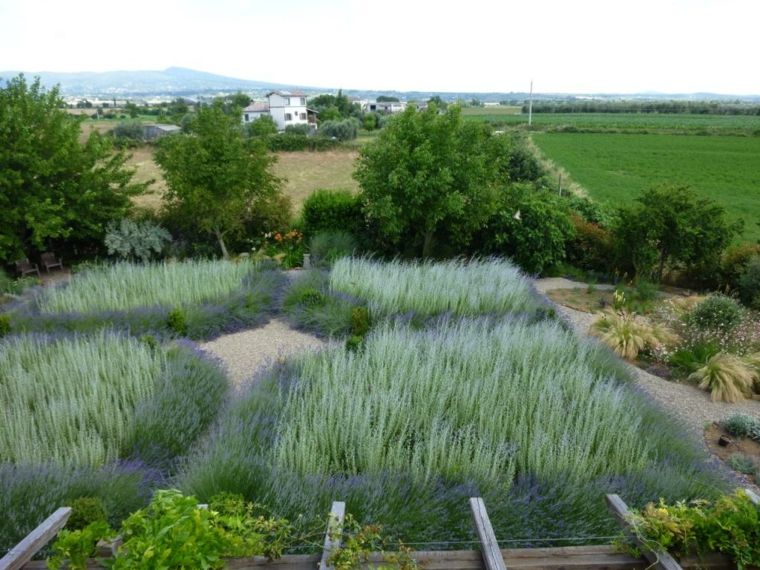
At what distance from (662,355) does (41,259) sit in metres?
13.4

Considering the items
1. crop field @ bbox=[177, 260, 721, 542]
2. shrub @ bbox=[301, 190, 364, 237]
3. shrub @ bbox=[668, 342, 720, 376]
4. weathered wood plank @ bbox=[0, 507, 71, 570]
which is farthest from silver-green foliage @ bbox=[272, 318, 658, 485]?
shrub @ bbox=[301, 190, 364, 237]

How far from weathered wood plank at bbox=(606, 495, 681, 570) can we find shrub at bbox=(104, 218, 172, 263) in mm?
11047

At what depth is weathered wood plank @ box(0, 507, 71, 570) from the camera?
252cm

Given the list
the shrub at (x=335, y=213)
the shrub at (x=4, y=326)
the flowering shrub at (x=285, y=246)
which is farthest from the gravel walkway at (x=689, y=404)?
the shrub at (x=4, y=326)

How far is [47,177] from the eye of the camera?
36.2 ft

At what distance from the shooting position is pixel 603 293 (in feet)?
35.1

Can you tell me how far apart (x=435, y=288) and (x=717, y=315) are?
4.49 meters

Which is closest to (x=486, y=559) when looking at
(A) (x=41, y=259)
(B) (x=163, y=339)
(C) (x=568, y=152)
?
(B) (x=163, y=339)

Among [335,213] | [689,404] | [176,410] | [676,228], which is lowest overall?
[689,404]

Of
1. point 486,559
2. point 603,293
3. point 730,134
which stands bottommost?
point 603,293

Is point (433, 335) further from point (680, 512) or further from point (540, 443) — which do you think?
point (680, 512)

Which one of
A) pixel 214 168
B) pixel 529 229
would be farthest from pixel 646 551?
pixel 214 168

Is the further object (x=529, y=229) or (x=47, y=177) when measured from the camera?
(x=529, y=229)

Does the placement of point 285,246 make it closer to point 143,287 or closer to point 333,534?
point 143,287
